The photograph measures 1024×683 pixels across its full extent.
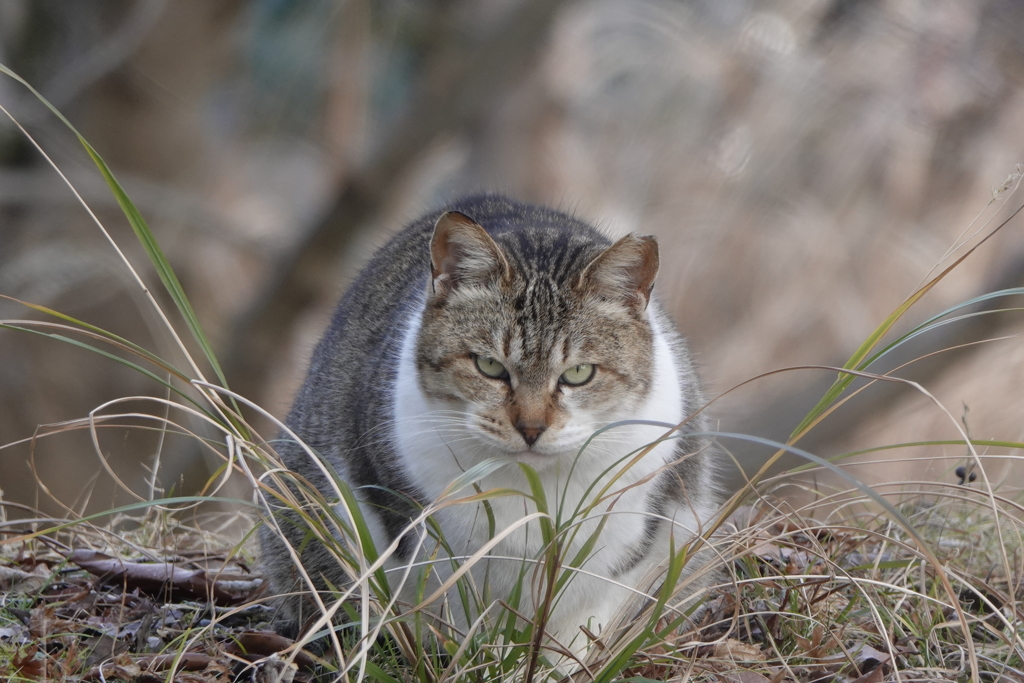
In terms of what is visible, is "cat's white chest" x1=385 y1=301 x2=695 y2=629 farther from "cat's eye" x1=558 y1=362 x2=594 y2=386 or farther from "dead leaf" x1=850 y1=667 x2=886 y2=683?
"dead leaf" x1=850 y1=667 x2=886 y2=683

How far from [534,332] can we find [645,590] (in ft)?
2.35

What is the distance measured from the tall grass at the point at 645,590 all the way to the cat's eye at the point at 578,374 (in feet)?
0.83

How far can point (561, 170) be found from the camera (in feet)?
28.0

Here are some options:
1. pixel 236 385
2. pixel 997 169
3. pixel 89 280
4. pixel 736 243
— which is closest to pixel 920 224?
pixel 997 169

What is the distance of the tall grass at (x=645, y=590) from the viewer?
1937mm

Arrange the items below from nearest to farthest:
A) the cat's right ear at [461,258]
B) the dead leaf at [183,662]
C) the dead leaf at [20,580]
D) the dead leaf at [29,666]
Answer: the dead leaf at [29,666] → the dead leaf at [183,662] → the cat's right ear at [461,258] → the dead leaf at [20,580]

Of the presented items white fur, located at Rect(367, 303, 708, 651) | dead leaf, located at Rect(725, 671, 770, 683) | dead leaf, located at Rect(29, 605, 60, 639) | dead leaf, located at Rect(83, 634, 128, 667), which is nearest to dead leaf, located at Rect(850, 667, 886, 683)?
dead leaf, located at Rect(725, 671, 770, 683)

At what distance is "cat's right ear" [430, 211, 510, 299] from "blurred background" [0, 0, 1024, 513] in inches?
52.0

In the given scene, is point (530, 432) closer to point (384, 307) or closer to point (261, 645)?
point (261, 645)

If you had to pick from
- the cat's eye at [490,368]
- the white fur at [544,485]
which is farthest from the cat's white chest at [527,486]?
the cat's eye at [490,368]

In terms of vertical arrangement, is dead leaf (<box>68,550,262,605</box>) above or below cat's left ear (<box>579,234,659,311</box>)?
below

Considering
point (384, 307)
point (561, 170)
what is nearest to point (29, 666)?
point (384, 307)

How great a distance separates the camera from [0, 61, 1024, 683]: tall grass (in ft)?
6.35

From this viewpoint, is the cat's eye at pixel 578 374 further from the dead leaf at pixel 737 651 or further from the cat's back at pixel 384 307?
the dead leaf at pixel 737 651
